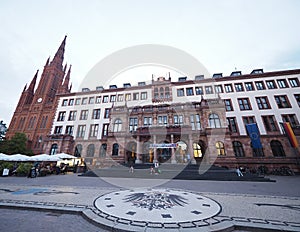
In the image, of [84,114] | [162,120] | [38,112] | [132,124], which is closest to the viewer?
[162,120]

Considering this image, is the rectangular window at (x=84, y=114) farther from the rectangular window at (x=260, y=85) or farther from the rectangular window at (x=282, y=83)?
the rectangular window at (x=282, y=83)

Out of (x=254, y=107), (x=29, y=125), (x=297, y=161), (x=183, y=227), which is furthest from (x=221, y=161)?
(x=29, y=125)

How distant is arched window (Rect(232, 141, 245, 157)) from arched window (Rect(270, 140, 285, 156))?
4552 mm

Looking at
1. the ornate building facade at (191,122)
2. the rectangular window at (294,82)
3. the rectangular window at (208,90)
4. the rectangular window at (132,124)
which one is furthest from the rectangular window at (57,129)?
the rectangular window at (294,82)

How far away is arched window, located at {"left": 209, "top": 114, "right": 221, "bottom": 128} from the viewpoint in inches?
920

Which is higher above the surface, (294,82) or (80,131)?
(294,82)

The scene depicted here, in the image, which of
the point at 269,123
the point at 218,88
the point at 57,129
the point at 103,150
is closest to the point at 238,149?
the point at 269,123

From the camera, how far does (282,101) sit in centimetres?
2450

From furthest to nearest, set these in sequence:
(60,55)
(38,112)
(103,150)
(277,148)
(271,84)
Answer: (60,55) < (38,112) < (103,150) < (271,84) < (277,148)

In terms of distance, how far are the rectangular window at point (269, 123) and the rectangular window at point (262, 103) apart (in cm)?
180

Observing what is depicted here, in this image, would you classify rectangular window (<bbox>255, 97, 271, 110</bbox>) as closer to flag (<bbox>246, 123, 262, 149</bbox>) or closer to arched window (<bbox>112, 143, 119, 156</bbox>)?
flag (<bbox>246, 123, 262, 149</bbox>)

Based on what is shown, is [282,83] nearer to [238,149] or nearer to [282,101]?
[282,101]

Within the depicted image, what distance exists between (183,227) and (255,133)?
22245 millimetres

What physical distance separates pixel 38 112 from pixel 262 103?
2034 inches
